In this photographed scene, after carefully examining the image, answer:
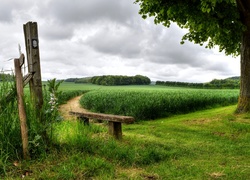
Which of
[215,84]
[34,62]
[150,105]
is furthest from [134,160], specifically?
[215,84]

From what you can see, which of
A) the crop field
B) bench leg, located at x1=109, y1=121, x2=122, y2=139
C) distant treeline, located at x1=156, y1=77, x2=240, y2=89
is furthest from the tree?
distant treeline, located at x1=156, y1=77, x2=240, y2=89

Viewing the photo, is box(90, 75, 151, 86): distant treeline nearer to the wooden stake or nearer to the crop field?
the crop field

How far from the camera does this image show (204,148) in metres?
8.61

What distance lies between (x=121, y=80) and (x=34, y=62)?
6254 centimetres

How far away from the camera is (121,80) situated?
68.8 metres

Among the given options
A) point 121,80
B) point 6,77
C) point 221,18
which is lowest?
point 6,77

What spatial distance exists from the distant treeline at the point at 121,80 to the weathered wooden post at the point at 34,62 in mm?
61713

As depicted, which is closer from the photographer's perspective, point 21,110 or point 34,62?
point 21,110

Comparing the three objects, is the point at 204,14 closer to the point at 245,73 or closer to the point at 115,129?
the point at 245,73

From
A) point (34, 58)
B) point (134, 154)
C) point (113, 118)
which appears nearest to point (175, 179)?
point (134, 154)

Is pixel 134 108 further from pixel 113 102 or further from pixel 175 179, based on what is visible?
pixel 175 179

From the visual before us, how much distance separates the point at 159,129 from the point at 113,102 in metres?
7.86

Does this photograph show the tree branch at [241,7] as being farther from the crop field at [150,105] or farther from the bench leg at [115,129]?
the bench leg at [115,129]

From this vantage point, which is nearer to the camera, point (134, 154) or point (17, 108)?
point (17, 108)
